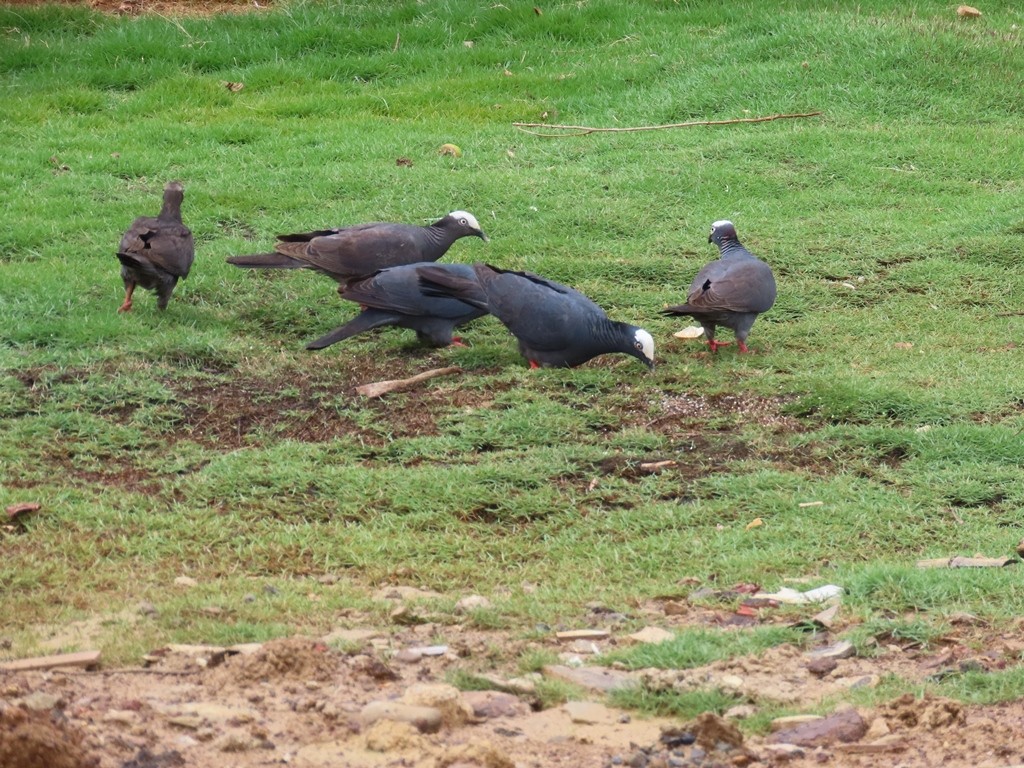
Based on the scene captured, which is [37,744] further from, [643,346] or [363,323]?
[363,323]

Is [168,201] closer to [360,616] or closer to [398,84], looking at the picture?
[360,616]

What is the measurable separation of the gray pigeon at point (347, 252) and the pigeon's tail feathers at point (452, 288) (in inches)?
21.9

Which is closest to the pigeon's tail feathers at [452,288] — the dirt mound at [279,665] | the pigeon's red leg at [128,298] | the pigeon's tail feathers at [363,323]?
the pigeon's tail feathers at [363,323]

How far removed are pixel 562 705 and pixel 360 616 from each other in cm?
114

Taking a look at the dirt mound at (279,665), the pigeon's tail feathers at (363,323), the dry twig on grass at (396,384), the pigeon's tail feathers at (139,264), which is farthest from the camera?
the pigeon's tail feathers at (363,323)

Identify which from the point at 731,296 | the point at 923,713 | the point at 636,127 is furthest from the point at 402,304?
the point at 636,127

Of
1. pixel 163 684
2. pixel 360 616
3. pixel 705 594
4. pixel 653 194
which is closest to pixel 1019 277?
pixel 653 194

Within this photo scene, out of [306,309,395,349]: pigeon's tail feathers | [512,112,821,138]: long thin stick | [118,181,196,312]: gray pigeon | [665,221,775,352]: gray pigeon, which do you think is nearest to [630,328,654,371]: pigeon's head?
[665,221,775,352]: gray pigeon

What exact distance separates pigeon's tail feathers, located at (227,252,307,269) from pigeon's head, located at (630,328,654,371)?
2252mm

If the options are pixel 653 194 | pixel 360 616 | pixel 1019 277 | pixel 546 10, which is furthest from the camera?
pixel 546 10

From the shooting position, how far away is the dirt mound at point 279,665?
4.14 meters

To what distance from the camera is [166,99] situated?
1395cm

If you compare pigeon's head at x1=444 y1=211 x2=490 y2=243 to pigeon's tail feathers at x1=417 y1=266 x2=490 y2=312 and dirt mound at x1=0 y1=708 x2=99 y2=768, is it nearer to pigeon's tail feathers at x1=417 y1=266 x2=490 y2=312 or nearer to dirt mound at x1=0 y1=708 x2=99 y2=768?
pigeon's tail feathers at x1=417 y1=266 x2=490 y2=312

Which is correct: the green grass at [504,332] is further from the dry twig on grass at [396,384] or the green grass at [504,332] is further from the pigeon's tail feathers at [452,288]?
the pigeon's tail feathers at [452,288]
